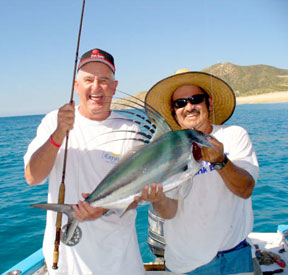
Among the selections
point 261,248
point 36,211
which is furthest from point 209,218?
point 36,211

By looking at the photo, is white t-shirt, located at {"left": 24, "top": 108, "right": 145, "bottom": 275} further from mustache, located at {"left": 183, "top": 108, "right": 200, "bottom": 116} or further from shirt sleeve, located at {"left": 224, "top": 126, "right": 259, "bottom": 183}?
shirt sleeve, located at {"left": 224, "top": 126, "right": 259, "bottom": 183}

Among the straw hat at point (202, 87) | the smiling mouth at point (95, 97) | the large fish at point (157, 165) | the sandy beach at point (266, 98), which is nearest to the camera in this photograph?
the large fish at point (157, 165)

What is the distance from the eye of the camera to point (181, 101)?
285cm

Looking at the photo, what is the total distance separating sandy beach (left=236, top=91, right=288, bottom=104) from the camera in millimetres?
98950

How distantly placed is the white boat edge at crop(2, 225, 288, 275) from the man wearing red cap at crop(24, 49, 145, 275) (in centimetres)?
66

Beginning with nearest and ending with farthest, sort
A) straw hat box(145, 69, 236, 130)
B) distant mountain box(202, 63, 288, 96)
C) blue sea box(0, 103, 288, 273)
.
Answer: straw hat box(145, 69, 236, 130), blue sea box(0, 103, 288, 273), distant mountain box(202, 63, 288, 96)

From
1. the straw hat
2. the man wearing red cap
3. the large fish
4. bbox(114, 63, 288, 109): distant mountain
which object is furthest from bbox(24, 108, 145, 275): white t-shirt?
bbox(114, 63, 288, 109): distant mountain

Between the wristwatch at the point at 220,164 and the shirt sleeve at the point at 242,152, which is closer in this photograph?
the wristwatch at the point at 220,164

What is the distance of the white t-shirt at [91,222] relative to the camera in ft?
8.32

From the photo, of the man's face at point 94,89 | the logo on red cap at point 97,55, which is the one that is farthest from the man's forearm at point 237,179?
the logo on red cap at point 97,55

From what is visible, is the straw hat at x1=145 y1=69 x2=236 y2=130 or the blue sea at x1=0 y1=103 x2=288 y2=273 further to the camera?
the blue sea at x1=0 y1=103 x2=288 y2=273

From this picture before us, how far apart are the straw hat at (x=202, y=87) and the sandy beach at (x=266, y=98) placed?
104 m

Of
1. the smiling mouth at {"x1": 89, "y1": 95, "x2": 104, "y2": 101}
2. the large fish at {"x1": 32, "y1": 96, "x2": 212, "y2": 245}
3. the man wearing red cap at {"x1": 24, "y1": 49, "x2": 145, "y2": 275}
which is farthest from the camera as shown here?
the smiling mouth at {"x1": 89, "y1": 95, "x2": 104, "y2": 101}

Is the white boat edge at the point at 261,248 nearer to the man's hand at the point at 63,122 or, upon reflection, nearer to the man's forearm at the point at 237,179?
the man's forearm at the point at 237,179
